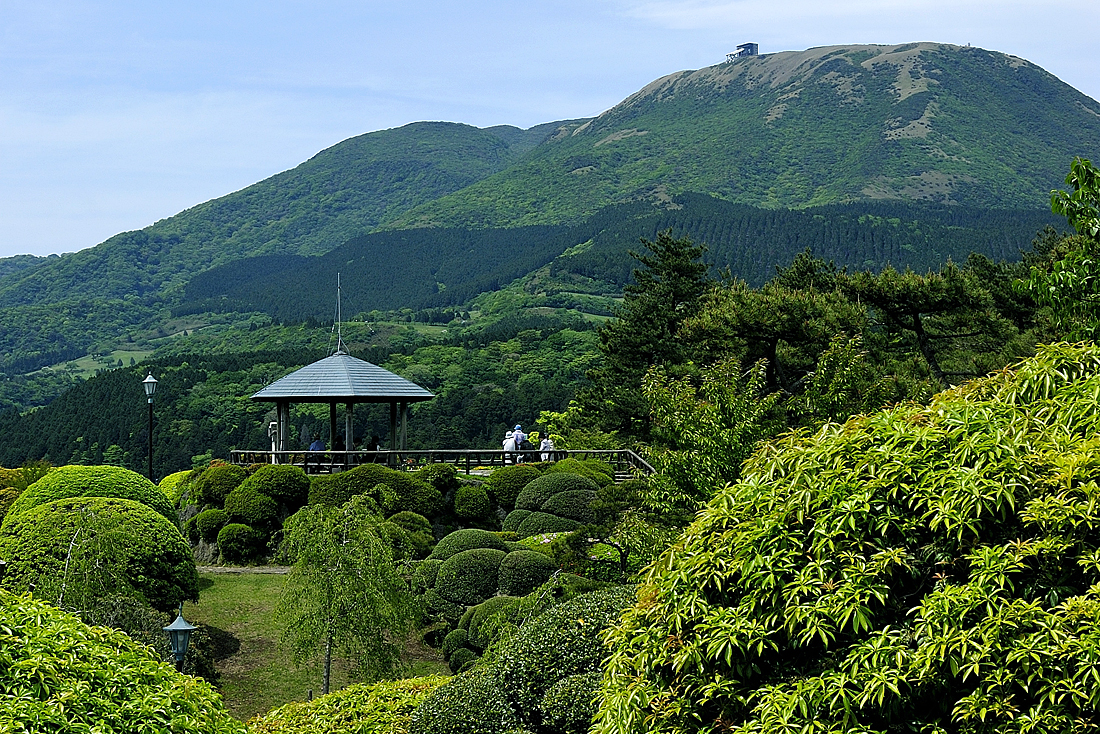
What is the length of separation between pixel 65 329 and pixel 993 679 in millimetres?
137183

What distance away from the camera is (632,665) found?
13.3ft

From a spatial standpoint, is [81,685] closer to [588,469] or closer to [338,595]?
[338,595]

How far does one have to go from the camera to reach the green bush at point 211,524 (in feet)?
73.3

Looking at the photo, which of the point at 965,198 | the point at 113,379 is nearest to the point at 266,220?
the point at 965,198

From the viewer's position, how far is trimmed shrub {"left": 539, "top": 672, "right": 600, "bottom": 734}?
7.09 m

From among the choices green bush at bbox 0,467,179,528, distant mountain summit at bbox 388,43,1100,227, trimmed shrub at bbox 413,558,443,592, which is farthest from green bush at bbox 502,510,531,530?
distant mountain summit at bbox 388,43,1100,227

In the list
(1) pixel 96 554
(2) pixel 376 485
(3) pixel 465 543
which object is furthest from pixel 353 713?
(2) pixel 376 485

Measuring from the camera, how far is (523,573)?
16203 millimetres

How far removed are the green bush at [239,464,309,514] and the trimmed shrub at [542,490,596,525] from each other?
553 cm

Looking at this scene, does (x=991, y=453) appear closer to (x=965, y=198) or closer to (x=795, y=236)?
(x=795, y=236)

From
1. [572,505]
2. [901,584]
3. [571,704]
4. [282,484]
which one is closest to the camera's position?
[901,584]

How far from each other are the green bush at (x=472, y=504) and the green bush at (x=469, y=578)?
6188 millimetres

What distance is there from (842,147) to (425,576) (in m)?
166

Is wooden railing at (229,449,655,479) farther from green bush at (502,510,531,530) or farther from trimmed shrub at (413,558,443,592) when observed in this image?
trimmed shrub at (413,558,443,592)
